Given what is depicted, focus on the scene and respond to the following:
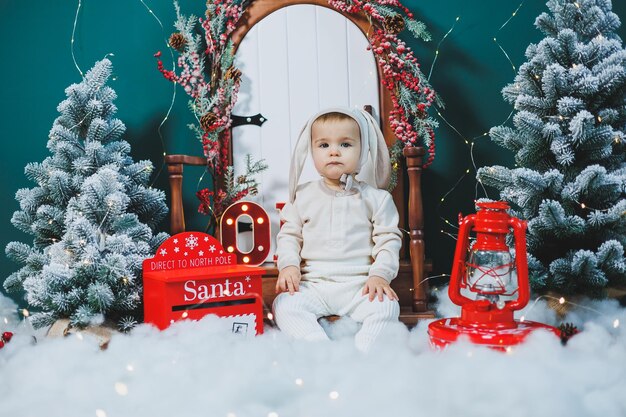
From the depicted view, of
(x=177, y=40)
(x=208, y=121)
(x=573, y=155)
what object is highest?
(x=177, y=40)

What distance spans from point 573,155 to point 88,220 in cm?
148

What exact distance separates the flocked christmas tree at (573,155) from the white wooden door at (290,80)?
0.57 metres

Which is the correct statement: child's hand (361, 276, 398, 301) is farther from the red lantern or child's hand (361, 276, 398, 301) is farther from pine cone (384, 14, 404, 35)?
pine cone (384, 14, 404, 35)

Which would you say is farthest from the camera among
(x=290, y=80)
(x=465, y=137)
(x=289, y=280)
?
(x=465, y=137)

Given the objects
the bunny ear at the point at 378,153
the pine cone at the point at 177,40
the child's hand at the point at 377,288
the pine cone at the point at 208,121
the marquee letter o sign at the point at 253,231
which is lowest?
the child's hand at the point at 377,288

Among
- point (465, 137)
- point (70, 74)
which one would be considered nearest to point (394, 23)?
point (465, 137)

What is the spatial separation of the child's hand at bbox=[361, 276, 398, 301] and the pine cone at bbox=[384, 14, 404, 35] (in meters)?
0.90

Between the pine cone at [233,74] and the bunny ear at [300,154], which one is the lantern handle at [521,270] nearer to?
the bunny ear at [300,154]

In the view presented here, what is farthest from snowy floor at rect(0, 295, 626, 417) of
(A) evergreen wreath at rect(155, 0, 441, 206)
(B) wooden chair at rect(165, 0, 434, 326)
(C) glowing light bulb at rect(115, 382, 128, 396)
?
(A) evergreen wreath at rect(155, 0, 441, 206)

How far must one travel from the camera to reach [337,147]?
78.1 inches

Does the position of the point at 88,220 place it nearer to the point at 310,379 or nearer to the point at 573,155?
the point at 310,379

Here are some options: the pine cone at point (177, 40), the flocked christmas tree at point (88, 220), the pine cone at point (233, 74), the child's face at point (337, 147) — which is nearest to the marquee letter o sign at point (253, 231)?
the flocked christmas tree at point (88, 220)

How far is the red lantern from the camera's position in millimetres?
1429

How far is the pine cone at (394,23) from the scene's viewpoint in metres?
2.22
